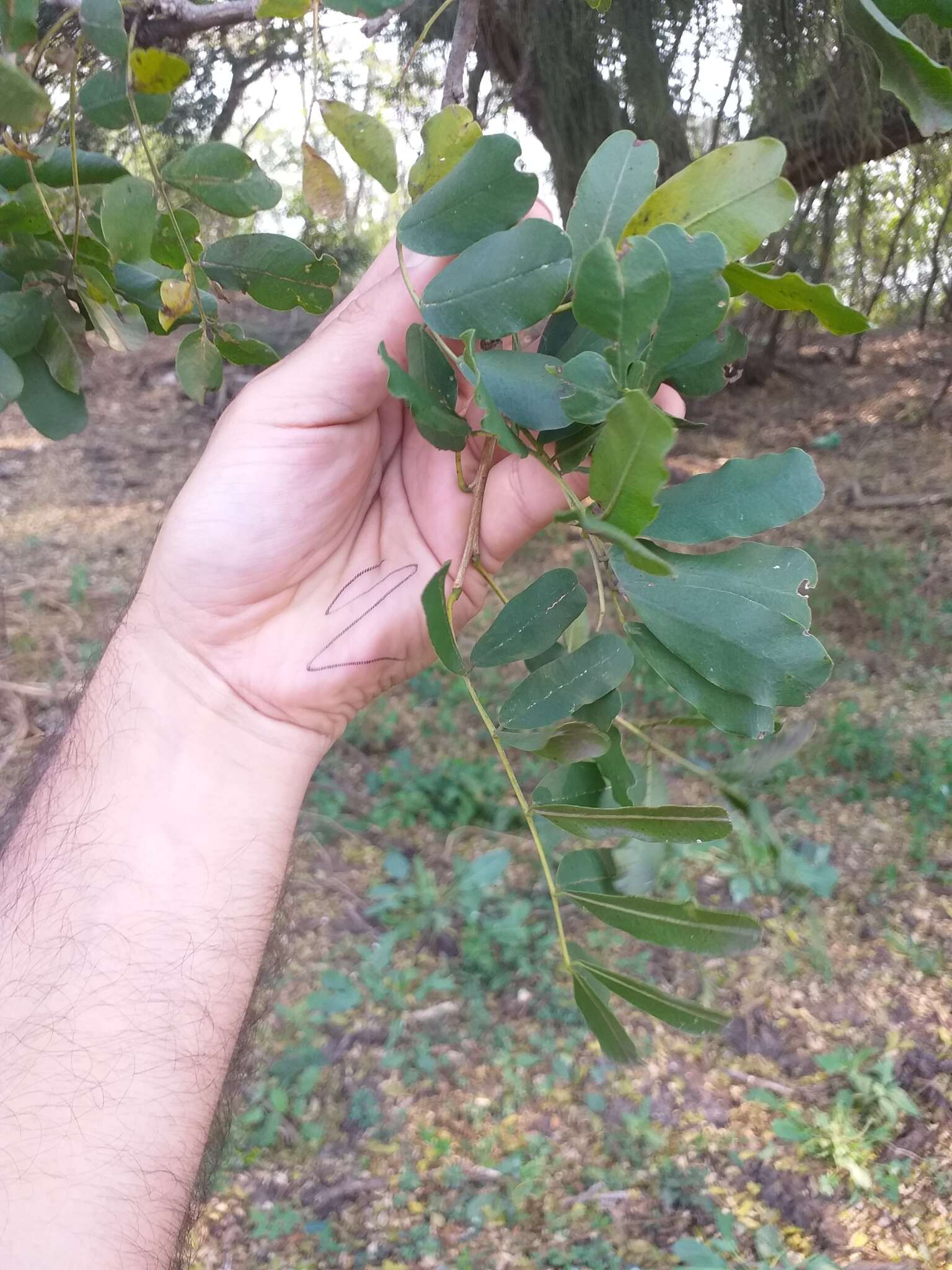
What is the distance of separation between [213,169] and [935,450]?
3397 mm

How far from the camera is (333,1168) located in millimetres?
1276

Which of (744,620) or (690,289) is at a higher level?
(690,289)

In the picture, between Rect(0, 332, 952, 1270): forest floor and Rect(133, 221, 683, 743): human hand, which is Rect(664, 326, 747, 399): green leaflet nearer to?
Rect(133, 221, 683, 743): human hand

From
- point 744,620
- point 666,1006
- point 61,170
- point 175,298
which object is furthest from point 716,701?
point 61,170

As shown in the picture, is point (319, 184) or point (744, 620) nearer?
point (744, 620)

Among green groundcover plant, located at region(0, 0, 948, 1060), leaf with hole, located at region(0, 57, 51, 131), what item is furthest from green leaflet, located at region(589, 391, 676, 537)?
leaf with hole, located at region(0, 57, 51, 131)

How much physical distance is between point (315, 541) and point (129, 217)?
339 mm

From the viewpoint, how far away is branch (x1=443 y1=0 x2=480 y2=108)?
0.53 m

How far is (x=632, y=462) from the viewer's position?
0.31 metres

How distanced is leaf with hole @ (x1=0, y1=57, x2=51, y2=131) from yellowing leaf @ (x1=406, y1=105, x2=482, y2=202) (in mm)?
172

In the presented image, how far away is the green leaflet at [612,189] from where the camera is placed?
0.38 meters

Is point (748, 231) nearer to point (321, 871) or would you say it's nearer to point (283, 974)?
point (283, 974)

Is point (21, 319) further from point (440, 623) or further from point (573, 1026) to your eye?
point (573, 1026)

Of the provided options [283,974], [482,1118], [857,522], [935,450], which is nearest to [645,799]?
[482,1118]
